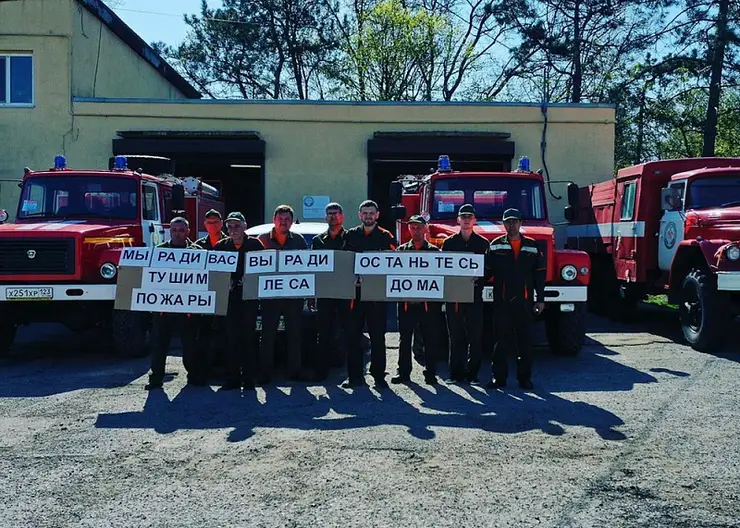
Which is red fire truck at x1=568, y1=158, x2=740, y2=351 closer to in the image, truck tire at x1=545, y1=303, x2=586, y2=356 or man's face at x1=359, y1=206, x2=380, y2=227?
Result: truck tire at x1=545, y1=303, x2=586, y2=356

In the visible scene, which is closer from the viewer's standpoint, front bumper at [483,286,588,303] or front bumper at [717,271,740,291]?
front bumper at [483,286,588,303]

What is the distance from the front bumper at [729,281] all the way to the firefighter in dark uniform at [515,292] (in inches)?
123

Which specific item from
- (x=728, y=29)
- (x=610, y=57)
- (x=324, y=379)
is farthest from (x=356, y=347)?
(x=610, y=57)

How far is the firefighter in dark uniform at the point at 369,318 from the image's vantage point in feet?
25.9

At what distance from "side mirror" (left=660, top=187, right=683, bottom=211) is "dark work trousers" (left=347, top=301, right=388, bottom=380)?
534 centimetres

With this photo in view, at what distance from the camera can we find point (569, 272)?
30.7 feet

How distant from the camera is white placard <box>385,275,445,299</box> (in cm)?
784

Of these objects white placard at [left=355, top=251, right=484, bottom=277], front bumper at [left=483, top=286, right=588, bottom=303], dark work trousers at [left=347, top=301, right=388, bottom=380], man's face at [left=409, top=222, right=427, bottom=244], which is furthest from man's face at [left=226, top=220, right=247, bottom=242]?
front bumper at [left=483, top=286, right=588, bottom=303]

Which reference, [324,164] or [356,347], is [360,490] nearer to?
[356,347]

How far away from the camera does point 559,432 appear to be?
20.1 feet

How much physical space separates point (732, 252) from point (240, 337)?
6221mm

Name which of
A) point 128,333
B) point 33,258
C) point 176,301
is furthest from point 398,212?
point 33,258

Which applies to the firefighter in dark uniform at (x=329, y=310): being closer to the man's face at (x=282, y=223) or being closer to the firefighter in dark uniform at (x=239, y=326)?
the man's face at (x=282, y=223)

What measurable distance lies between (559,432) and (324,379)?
9.51ft
